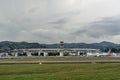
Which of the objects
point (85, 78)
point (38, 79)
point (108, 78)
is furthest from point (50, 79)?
point (108, 78)

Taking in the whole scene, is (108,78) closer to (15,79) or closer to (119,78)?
(119,78)

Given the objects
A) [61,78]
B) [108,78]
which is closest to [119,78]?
[108,78]

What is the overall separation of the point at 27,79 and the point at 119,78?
13.6 metres

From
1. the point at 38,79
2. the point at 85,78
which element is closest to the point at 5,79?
the point at 38,79

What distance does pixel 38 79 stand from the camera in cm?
3978

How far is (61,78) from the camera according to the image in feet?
133

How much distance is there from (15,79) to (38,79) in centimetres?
356

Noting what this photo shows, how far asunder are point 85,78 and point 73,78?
1781mm

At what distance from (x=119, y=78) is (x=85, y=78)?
198 inches

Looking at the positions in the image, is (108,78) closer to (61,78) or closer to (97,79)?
(97,79)

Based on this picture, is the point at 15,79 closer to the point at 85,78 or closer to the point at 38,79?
the point at 38,79

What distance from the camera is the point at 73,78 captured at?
133ft

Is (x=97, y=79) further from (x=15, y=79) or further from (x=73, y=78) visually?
(x=15, y=79)

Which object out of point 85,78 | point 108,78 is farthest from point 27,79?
point 108,78
